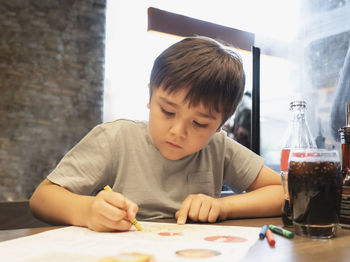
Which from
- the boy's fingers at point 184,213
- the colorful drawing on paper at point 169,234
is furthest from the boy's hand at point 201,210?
the colorful drawing on paper at point 169,234

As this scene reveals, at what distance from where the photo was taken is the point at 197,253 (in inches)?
18.0

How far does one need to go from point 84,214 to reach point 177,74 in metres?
0.43

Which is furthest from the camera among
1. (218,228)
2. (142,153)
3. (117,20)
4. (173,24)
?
(117,20)

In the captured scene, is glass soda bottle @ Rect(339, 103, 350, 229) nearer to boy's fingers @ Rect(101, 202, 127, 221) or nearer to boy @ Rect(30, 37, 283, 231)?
boy @ Rect(30, 37, 283, 231)

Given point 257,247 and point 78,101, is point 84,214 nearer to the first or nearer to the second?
point 257,247

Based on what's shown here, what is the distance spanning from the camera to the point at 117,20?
2.53 meters

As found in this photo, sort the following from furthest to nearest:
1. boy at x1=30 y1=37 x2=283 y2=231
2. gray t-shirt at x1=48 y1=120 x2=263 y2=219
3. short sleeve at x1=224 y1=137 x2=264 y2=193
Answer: short sleeve at x1=224 y1=137 x2=264 y2=193 → gray t-shirt at x1=48 y1=120 x2=263 y2=219 → boy at x1=30 y1=37 x2=283 y2=231

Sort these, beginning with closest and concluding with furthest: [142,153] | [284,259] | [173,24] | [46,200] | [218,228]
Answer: [284,259] < [218,228] < [46,200] < [142,153] < [173,24]

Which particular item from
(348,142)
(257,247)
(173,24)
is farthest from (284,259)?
(173,24)

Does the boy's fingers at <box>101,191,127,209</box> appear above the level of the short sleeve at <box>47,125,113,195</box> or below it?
below

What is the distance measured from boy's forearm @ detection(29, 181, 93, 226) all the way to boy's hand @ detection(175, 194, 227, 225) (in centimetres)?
21

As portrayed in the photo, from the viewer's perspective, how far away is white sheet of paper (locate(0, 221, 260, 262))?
0.44 metres

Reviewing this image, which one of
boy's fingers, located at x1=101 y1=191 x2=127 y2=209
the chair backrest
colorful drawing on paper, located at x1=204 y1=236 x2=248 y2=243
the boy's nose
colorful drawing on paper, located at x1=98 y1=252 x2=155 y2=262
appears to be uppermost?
the boy's nose

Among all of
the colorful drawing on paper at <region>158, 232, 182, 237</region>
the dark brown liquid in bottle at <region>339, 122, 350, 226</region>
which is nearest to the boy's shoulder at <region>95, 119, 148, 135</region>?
the colorful drawing on paper at <region>158, 232, 182, 237</region>
